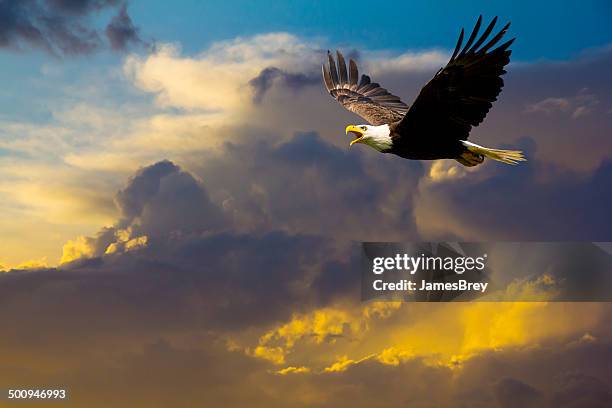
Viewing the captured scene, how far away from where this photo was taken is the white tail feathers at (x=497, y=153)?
40.4 ft

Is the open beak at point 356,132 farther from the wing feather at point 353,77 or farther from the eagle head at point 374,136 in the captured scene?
the wing feather at point 353,77

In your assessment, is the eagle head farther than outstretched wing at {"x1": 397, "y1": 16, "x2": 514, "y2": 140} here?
Yes

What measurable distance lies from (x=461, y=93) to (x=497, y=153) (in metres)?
1.65

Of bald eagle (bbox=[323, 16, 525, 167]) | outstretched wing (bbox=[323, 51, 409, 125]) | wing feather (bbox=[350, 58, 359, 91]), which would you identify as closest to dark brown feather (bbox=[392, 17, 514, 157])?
bald eagle (bbox=[323, 16, 525, 167])

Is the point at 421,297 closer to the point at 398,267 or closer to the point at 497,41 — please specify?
the point at 398,267

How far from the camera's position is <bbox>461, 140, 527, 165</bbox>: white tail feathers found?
40.4ft

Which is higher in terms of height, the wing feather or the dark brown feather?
the wing feather

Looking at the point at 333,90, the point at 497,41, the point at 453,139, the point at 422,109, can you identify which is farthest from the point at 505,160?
the point at 333,90

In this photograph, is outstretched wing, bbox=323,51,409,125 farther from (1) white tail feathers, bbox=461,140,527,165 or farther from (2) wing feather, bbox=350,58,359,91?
(1) white tail feathers, bbox=461,140,527,165

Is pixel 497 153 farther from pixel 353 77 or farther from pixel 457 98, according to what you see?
pixel 353 77

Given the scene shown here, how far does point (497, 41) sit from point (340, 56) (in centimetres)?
568

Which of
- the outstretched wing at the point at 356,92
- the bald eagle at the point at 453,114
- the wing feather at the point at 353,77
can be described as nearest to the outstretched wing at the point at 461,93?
the bald eagle at the point at 453,114

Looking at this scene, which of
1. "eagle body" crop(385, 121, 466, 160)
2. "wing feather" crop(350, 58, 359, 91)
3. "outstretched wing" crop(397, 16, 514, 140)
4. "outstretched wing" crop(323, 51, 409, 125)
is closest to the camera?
"outstretched wing" crop(397, 16, 514, 140)

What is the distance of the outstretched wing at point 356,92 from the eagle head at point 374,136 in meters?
1.89
